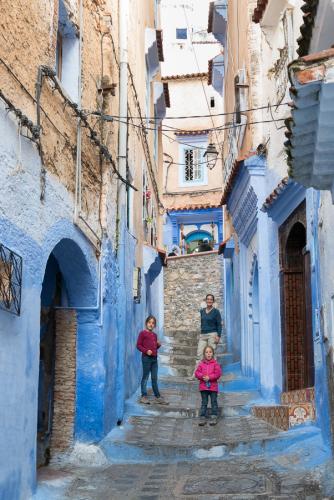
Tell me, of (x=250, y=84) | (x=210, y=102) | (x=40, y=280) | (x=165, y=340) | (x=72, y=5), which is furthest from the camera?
(x=210, y=102)

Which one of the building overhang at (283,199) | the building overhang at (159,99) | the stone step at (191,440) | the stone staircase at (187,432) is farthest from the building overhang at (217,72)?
the stone step at (191,440)

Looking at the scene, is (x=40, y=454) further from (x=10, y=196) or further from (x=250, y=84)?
(x=250, y=84)

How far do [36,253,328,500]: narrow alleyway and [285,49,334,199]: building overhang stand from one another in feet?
11.0

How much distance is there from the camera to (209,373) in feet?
38.7

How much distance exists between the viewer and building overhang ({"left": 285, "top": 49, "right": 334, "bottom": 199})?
17.1ft

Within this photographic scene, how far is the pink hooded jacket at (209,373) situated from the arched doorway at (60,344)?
2602mm

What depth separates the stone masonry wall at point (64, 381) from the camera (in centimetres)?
969

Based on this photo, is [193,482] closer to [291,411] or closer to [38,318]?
[291,411]

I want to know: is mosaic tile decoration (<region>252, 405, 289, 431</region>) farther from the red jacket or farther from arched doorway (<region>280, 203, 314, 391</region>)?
the red jacket

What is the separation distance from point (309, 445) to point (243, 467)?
89 cm

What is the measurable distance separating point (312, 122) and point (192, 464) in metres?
5.39

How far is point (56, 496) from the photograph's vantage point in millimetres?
7703

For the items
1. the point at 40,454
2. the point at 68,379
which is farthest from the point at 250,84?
the point at 40,454

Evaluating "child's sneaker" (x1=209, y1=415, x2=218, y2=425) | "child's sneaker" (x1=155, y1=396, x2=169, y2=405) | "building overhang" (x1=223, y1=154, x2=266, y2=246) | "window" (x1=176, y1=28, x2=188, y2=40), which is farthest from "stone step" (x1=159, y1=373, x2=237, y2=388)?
"window" (x1=176, y1=28, x2=188, y2=40)
